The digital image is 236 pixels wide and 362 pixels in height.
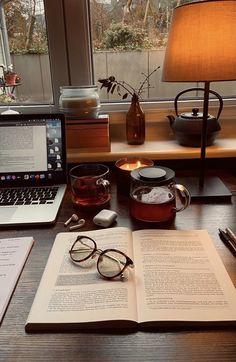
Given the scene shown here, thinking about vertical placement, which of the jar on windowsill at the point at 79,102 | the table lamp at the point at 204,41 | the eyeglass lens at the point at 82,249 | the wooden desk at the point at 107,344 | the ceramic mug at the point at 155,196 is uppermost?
the table lamp at the point at 204,41

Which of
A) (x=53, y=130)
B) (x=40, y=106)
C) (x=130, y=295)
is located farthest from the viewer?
(x=40, y=106)

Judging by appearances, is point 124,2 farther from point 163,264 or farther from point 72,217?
point 163,264

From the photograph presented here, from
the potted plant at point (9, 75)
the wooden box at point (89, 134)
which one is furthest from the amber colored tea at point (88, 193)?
the potted plant at point (9, 75)

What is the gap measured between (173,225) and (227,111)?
2.49 feet

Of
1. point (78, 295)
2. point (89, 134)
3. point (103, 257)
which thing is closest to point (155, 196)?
point (103, 257)

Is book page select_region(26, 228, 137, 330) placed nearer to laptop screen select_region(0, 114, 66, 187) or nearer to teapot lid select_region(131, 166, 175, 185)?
teapot lid select_region(131, 166, 175, 185)

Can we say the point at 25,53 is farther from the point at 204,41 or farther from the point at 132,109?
the point at 204,41

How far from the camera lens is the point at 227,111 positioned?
138cm

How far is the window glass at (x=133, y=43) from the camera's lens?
1.31m

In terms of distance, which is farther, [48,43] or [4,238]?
[48,43]

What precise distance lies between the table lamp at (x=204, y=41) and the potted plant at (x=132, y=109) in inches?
15.6

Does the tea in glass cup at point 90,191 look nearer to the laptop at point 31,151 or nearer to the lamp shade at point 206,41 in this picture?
the laptop at point 31,151

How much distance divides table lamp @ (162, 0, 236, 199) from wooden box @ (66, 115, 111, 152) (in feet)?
1.38

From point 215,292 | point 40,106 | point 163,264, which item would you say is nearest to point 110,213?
point 163,264
